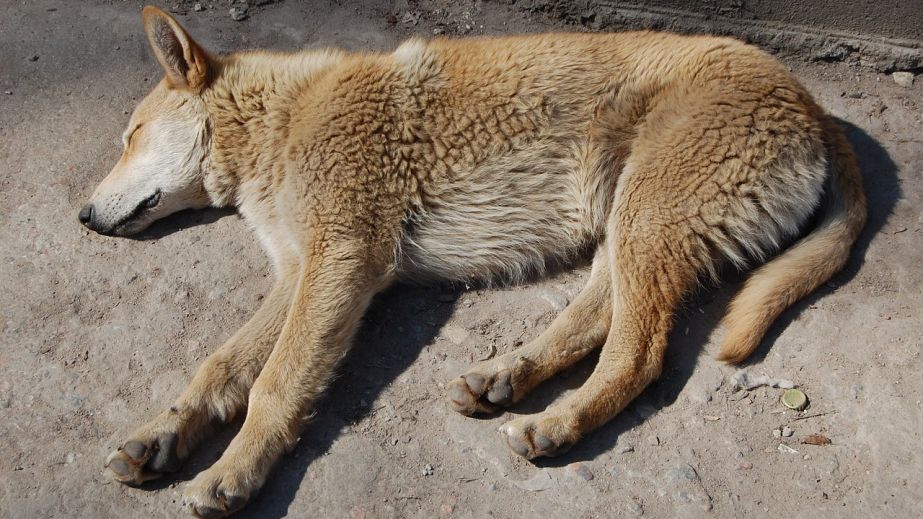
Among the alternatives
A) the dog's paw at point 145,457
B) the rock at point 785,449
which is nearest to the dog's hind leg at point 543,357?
the rock at point 785,449

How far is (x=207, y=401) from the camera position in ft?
10.3

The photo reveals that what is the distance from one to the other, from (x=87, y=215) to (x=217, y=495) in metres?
1.80

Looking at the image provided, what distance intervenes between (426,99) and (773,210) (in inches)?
63.6

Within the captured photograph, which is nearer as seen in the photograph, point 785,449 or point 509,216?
point 785,449

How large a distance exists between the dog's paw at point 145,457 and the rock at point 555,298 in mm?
1710

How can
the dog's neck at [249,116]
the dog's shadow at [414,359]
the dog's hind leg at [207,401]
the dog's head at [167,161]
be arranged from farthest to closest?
the dog's head at [167,161], the dog's neck at [249,116], the dog's shadow at [414,359], the dog's hind leg at [207,401]

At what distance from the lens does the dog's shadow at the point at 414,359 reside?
3014 mm

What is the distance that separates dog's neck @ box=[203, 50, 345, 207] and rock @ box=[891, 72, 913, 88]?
10.6 feet

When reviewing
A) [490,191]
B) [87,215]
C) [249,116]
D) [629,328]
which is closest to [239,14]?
[249,116]

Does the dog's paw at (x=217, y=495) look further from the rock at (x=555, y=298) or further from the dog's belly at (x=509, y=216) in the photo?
the rock at (x=555, y=298)

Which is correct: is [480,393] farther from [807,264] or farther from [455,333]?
[807,264]

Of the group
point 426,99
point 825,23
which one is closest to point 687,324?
point 426,99

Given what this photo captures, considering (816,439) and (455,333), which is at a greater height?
(816,439)

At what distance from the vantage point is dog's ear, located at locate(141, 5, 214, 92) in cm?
371
